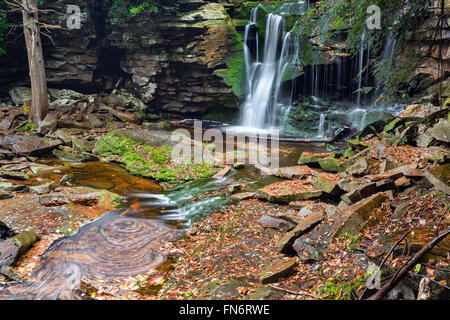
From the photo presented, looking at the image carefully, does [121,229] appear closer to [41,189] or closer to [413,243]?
[41,189]

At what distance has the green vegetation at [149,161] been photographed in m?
9.25

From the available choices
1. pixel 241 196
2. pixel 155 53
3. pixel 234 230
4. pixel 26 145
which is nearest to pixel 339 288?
pixel 234 230

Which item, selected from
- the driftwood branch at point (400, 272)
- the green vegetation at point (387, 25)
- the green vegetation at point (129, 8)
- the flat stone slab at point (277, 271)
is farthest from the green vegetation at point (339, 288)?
the green vegetation at point (129, 8)

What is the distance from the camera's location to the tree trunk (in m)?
11.9

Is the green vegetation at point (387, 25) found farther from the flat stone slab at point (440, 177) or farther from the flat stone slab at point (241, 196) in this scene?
the flat stone slab at point (241, 196)

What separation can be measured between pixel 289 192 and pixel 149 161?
6.01m

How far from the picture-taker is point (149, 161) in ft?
33.8

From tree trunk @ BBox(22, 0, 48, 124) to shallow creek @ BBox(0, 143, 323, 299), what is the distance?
5086mm

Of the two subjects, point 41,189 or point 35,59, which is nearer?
point 41,189

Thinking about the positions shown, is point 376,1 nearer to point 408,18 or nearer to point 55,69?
point 408,18

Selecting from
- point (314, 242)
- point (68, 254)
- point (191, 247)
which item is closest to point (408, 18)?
point (314, 242)

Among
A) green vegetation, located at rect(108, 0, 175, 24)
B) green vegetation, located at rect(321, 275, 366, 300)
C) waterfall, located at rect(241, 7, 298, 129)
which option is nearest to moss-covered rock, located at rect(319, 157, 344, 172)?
green vegetation, located at rect(321, 275, 366, 300)

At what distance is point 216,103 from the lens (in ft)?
61.3

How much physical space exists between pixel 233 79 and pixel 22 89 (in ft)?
43.5
